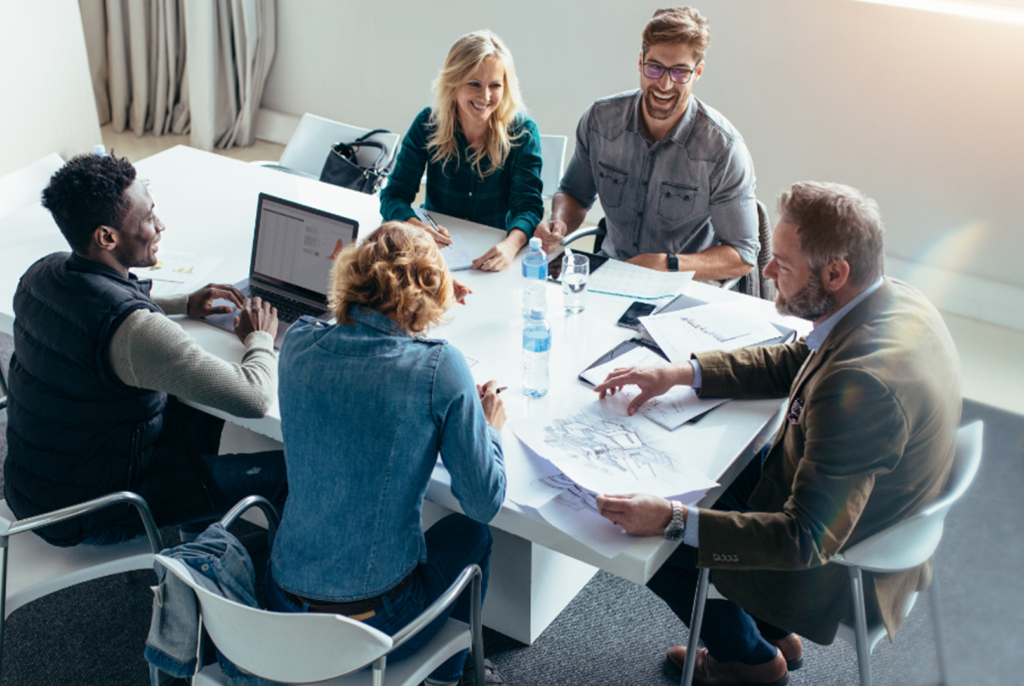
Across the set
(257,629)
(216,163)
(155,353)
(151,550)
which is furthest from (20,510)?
(216,163)

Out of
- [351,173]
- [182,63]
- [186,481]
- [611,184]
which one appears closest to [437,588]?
[186,481]

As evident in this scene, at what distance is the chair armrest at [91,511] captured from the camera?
162 centimetres

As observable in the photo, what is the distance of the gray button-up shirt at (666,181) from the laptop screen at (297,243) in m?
1.13

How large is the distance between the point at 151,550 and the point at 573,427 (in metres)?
1.01

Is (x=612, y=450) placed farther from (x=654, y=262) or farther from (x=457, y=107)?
(x=457, y=107)

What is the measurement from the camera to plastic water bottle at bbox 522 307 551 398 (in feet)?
6.51

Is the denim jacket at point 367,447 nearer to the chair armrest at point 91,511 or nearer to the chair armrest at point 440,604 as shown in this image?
the chair armrest at point 440,604

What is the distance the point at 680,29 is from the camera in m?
2.61

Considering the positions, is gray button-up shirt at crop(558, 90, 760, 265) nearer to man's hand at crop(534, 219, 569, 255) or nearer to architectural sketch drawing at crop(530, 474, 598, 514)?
man's hand at crop(534, 219, 569, 255)

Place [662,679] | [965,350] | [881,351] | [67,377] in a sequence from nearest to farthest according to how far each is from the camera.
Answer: [881,351] → [67,377] → [662,679] → [965,350]

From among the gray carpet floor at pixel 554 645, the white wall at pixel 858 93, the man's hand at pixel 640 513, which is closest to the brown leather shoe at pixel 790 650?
the gray carpet floor at pixel 554 645

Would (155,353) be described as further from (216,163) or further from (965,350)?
(965,350)

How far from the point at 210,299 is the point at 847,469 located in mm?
1698

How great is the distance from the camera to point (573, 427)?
185cm
